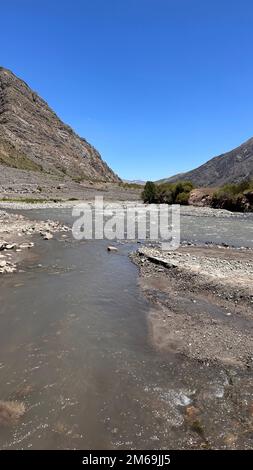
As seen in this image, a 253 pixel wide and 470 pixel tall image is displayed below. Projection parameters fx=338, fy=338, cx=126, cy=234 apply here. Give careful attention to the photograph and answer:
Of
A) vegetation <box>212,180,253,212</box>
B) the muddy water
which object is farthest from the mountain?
the muddy water

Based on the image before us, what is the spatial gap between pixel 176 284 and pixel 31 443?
9.92 meters

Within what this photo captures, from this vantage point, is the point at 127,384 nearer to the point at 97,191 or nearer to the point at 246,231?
the point at 246,231

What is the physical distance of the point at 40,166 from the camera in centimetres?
13550

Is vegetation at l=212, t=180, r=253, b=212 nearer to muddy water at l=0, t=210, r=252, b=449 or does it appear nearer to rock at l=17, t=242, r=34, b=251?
rock at l=17, t=242, r=34, b=251

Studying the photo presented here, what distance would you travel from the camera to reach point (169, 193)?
86.1 m

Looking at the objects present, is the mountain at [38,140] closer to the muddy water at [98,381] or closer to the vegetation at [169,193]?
the vegetation at [169,193]

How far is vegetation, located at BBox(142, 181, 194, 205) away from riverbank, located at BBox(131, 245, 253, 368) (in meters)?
61.6

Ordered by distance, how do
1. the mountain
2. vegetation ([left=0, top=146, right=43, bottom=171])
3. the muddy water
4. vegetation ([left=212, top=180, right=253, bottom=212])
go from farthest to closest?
the mountain
vegetation ([left=0, top=146, right=43, bottom=171])
vegetation ([left=212, top=180, right=253, bottom=212])
the muddy water

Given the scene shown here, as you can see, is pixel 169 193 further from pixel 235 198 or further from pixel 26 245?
pixel 26 245

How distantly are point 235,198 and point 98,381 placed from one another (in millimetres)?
62536

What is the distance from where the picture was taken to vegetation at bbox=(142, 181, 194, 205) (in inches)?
3184

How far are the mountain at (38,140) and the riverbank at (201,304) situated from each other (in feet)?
364

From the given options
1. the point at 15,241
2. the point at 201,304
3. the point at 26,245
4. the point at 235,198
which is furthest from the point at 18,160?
the point at 201,304
